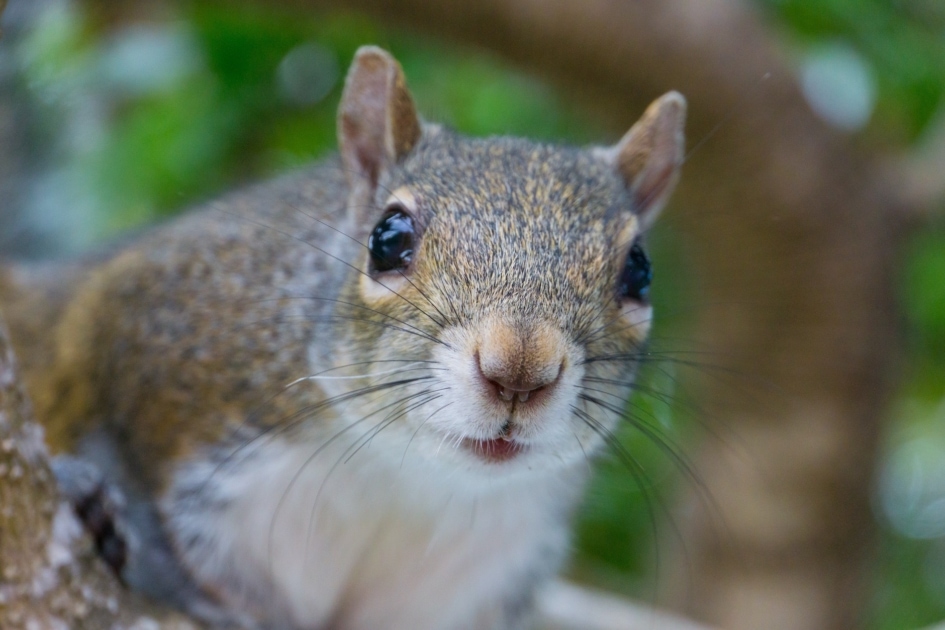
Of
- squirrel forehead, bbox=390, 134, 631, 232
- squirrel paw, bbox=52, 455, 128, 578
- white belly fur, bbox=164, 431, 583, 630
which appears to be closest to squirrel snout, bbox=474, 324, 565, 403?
squirrel forehead, bbox=390, 134, 631, 232

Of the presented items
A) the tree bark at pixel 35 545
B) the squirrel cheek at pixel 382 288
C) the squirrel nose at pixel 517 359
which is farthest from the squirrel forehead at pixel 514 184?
the tree bark at pixel 35 545

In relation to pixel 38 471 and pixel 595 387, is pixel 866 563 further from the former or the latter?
pixel 38 471

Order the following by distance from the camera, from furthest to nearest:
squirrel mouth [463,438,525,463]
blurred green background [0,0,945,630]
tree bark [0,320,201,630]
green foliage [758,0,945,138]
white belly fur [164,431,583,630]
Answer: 1. green foliage [758,0,945,138]
2. blurred green background [0,0,945,630]
3. white belly fur [164,431,583,630]
4. squirrel mouth [463,438,525,463]
5. tree bark [0,320,201,630]

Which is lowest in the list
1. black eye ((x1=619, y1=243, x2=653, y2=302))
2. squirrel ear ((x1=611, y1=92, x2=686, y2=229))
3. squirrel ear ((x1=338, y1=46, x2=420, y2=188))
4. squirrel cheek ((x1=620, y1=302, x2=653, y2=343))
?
squirrel cheek ((x1=620, y1=302, x2=653, y2=343))

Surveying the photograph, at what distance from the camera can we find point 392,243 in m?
1.52

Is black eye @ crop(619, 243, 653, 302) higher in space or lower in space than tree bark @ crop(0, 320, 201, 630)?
higher

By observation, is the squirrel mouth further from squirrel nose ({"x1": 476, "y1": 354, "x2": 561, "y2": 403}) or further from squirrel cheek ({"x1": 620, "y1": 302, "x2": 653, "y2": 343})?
squirrel cheek ({"x1": 620, "y1": 302, "x2": 653, "y2": 343})

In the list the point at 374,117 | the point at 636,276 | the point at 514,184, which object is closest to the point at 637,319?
the point at 636,276

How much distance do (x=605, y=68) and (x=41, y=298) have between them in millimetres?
1519

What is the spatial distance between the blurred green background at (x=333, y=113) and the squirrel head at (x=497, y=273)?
1094 millimetres

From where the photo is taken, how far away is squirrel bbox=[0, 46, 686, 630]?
4.53 ft

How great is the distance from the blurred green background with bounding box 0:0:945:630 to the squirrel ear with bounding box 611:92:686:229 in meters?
0.91

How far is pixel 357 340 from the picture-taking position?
1.56 meters

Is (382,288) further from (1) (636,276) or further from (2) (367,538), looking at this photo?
(2) (367,538)
